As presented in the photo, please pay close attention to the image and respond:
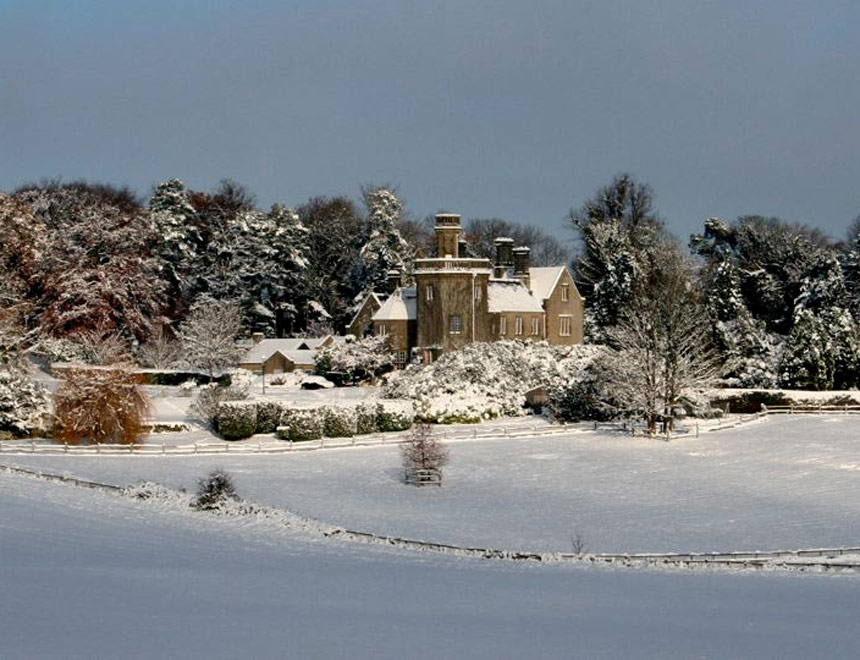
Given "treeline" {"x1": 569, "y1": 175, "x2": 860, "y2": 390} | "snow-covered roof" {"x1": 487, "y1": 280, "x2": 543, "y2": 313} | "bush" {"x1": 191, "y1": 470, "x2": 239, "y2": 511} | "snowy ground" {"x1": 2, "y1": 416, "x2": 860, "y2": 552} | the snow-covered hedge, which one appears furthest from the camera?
"snow-covered roof" {"x1": 487, "y1": 280, "x2": 543, "y2": 313}

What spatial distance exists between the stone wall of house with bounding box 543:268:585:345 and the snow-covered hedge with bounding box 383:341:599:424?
1183 cm

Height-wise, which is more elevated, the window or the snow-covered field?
the window

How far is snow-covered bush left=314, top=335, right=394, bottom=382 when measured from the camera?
2442 inches

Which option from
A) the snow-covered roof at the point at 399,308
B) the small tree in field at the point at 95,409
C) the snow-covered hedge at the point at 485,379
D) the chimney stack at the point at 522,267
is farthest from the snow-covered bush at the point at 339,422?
the chimney stack at the point at 522,267

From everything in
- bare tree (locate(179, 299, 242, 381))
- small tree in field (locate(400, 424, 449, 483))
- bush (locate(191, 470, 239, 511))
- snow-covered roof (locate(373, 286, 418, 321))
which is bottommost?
bush (locate(191, 470, 239, 511))

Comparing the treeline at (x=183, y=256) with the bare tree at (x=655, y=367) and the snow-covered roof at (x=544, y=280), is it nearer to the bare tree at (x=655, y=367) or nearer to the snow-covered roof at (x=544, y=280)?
the snow-covered roof at (x=544, y=280)

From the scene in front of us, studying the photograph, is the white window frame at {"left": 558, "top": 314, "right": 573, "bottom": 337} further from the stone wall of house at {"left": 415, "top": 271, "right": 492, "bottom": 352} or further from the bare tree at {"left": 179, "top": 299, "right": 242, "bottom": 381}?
the bare tree at {"left": 179, "top": 299, "right": 242, "bottom": 381}

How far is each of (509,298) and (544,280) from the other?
4274 mm

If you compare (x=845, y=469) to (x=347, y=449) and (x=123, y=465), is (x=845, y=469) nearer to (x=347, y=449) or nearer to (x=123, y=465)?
(x=347, y=449)

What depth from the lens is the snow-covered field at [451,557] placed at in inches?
550

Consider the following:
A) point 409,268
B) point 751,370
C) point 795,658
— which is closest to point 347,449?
point 751,370

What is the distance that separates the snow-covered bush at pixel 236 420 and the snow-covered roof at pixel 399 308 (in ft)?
65.0

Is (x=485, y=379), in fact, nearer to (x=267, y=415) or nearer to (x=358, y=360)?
(x=267, y=415)

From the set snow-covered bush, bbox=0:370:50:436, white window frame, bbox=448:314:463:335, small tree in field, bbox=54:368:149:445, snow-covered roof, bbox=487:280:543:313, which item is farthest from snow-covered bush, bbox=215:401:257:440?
snow-covered roof, bbox=487:280:543:313
